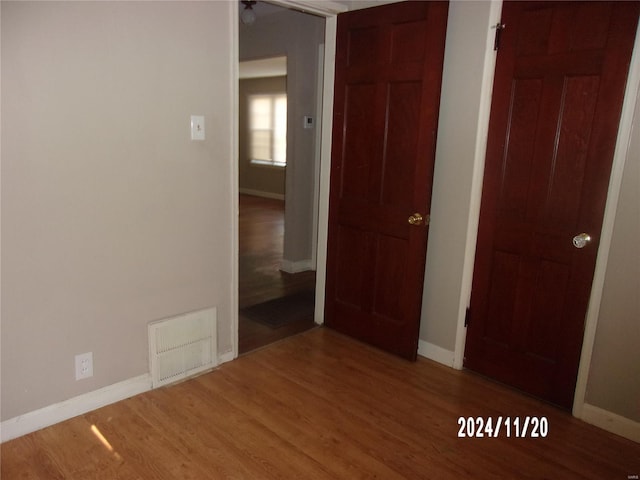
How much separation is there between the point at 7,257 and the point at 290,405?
4.83 feet

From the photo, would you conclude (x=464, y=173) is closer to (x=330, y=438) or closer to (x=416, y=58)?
(x=416, y=58)

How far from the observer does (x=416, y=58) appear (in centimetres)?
271

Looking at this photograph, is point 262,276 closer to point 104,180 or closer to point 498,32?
point 104,180

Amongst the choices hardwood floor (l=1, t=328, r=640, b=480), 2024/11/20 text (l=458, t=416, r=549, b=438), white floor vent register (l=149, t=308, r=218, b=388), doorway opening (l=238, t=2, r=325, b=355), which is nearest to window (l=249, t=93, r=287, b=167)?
doorway opening (l=238, t=2, r=325, b=355)

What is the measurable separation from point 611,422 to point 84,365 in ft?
8.45

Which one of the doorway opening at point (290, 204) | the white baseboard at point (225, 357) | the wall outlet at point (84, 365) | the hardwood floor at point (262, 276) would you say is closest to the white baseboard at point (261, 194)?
the hardwood floor at point (262, 276)

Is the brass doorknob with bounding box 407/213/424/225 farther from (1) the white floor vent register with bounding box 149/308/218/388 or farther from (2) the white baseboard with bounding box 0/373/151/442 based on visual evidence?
(2) the white baseboard with bounding box 0/373/151/442

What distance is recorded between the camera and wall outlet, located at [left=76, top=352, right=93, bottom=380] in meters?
2.30

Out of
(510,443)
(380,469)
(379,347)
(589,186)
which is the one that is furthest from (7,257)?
(589,186)

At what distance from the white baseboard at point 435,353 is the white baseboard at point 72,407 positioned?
165 cm

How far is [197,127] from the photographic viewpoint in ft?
8.29

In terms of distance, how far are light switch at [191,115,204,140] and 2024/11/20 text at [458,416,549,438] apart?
1.98 m

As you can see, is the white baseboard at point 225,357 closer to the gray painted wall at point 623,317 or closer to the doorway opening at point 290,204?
the doorway opening at point 290,204

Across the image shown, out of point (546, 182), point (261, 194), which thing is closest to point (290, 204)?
point (546, 182)
